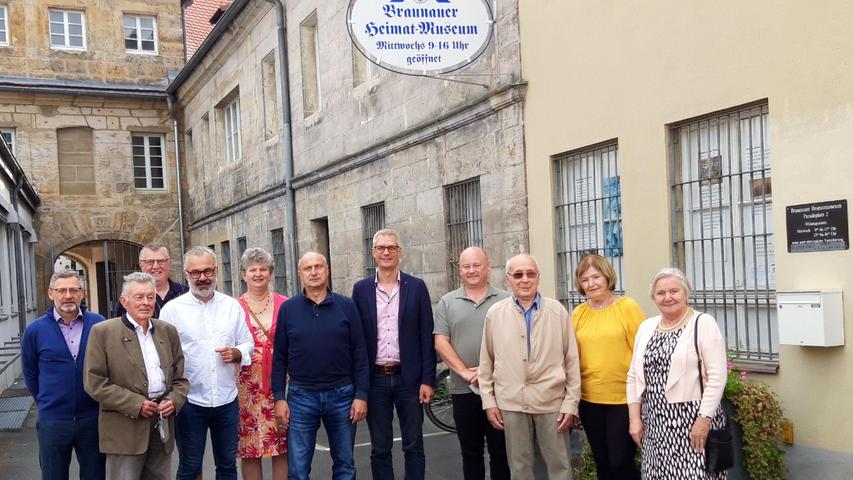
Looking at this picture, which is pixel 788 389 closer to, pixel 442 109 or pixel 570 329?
pixel 570 329

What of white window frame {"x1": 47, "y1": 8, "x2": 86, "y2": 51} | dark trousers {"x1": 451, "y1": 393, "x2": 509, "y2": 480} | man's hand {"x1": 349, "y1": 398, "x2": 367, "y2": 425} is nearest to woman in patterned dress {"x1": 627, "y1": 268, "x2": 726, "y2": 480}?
dark trousers {"x1": 451, "y1": 393, "x2": 509, "y2": 480}

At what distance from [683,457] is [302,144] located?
37.9ft

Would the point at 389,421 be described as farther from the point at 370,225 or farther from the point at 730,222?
the point at 370,225

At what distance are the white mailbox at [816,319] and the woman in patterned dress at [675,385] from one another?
122 cm

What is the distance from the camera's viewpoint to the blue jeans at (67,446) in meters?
5.10

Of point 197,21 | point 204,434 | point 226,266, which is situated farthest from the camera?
point 197,21

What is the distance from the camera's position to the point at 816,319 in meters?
5.30

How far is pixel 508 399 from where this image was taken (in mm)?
4992

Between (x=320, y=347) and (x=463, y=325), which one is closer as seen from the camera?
(x=320, y=347)

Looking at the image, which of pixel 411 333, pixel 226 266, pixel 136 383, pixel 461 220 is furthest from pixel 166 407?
pixel 226 266

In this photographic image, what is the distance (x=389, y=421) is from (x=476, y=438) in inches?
23.1

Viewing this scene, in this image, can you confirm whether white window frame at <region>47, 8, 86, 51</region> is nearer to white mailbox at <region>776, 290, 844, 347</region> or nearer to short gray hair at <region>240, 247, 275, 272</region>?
short gray hair at <region>240, 247, 275, 272</region>

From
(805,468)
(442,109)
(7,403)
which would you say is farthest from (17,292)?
(805,468)

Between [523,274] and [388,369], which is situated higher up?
[523,274]
